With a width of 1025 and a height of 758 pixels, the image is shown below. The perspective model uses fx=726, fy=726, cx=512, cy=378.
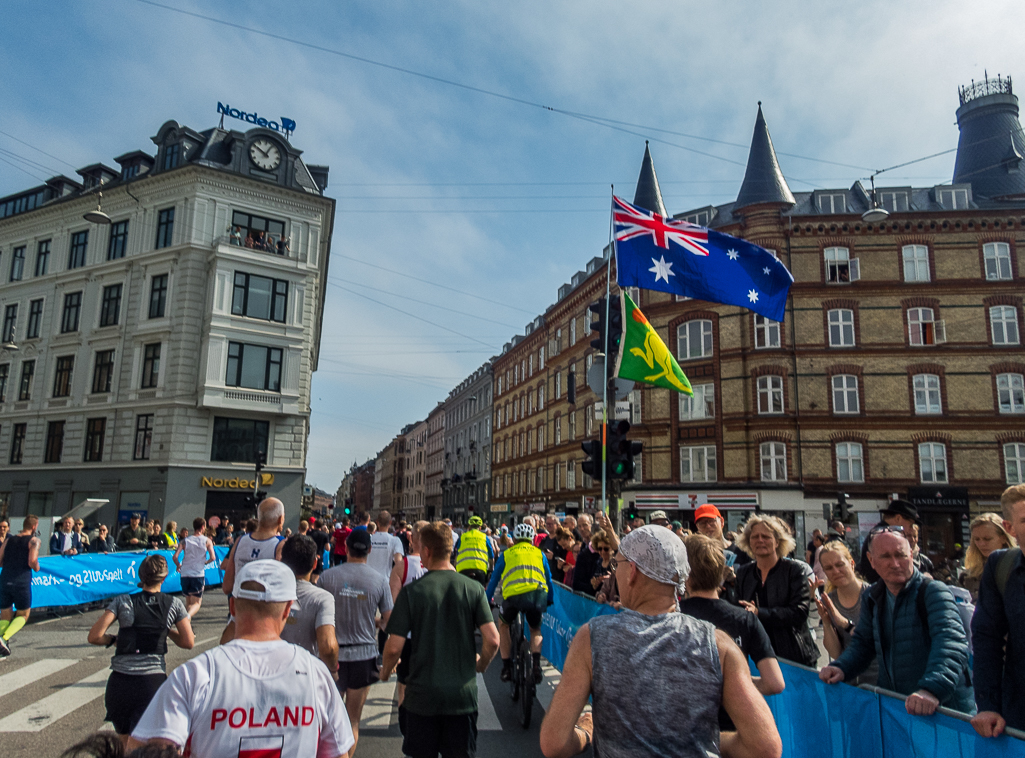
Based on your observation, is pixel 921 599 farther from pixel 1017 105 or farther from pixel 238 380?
pixel 1017 105

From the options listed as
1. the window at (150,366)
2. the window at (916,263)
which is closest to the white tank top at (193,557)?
the window at (150,366)

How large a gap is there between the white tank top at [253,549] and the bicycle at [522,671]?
9.05 ft

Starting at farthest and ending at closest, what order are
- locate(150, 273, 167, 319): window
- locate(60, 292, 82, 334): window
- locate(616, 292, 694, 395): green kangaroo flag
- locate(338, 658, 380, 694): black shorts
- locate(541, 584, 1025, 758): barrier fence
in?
locate(60, 292, 82, 334): window < locate(150, 273, 167, 319): window < locate(616, 292, 694, 395): green kangaroo flag < locate(338, 658, 380, 694): black shorts < locate(541, 584, 1025, 758): barrier fence

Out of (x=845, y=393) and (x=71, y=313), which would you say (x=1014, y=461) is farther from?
(x=71, y=313)

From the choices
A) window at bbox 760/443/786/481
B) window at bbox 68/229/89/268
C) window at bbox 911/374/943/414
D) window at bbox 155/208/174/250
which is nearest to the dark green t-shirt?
window at bbox 760/443/786/481

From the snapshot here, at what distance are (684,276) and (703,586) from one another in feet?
34.5

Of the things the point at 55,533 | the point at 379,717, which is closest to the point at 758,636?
the point at 379,717

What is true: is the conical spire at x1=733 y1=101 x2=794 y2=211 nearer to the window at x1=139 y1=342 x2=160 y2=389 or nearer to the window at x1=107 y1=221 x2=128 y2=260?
the window at x1=139 y1=342 x2=160 y2=389

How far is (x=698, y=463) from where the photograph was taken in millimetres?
33219

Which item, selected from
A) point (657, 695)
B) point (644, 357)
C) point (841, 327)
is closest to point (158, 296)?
point (644, 357)

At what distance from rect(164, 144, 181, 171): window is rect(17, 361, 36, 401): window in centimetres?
1188

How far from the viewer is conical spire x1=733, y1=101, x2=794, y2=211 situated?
35.9 meters

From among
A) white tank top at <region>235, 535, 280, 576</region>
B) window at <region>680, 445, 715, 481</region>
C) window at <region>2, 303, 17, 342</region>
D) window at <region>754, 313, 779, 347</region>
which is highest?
window at <region>2, 303, 17, 342</region>

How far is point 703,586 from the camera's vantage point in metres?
3.54
